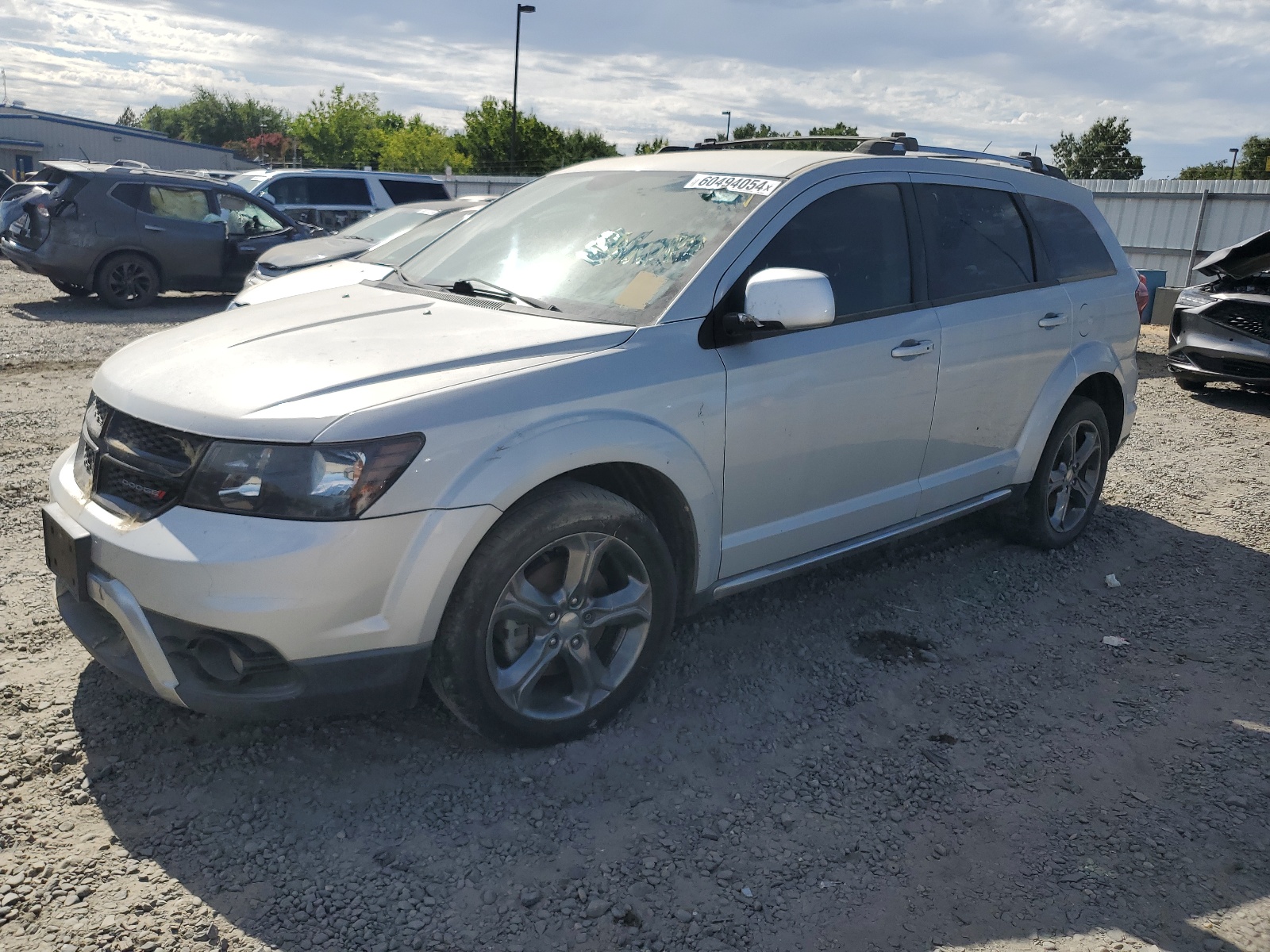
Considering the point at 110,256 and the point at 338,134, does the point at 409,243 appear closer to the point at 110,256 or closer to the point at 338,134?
the point at 110,256

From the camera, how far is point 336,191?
607 inches

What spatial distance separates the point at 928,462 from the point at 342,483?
102 inches

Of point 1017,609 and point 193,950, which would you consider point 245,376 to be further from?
point 1017,609

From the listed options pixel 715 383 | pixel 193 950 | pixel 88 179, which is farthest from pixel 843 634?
pixel 88 179

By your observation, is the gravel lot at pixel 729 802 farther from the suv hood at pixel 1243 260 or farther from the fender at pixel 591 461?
the suv hood at pixel 1243 260

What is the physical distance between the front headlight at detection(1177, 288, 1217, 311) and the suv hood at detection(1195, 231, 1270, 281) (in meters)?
0.19

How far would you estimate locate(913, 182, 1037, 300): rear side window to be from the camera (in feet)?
13.8

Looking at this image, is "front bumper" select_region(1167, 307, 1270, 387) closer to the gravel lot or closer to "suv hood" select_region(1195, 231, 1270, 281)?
"suv hood" select_region(1195, 231, 1270, 281)

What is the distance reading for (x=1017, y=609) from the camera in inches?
180

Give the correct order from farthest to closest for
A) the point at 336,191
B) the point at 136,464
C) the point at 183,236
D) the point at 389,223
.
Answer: the point at 336,191 → the point at 183,236 → the point at 389,223 → the point at 136,464

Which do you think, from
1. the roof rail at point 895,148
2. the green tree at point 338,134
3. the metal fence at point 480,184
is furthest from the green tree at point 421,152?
the roof rail at point 895,148

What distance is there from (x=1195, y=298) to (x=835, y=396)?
7339mm

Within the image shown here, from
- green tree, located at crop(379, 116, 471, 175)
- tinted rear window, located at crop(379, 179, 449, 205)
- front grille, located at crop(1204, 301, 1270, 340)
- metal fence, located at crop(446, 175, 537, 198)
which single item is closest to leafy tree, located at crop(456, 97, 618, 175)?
green tree, located at crop(379, 116, 471, 175)

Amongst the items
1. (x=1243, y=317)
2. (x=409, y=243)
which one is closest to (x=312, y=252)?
(x=409, y=243)
